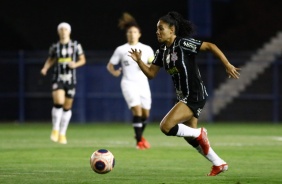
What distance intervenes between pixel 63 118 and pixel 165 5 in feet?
50.8

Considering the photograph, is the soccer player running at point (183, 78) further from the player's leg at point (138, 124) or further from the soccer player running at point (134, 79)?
the soccer player running at point (134, 79)

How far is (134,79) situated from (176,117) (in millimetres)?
5988

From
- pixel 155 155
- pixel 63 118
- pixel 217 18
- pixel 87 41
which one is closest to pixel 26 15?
pixel 87 41

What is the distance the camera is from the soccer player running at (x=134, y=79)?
680 inches

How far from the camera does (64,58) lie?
18.8m

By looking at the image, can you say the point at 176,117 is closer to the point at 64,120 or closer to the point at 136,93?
the point at 136,93

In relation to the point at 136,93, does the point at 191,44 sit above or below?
above

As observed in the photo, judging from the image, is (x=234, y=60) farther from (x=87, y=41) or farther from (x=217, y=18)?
(x=87, y=41)

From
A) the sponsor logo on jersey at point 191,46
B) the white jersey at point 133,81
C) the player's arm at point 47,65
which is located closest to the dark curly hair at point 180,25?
the sponsor logo on jersey at point 191,46

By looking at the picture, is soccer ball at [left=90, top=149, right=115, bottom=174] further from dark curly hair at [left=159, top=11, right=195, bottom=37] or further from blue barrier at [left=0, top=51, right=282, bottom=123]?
blue barrier at [left=0, top=51, right=282, bottom=123]

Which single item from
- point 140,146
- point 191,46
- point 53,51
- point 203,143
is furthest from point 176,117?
point 53,51

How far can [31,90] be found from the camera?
2995cm

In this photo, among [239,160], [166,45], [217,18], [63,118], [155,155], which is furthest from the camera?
[217,18]

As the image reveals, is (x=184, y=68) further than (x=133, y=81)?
No
